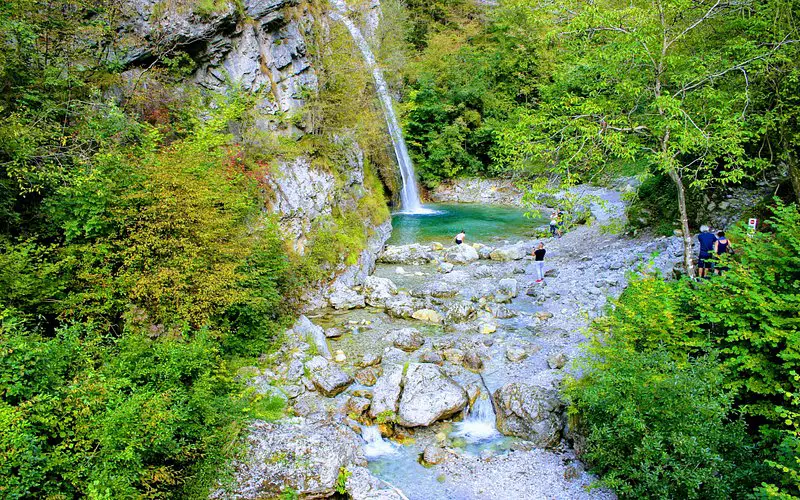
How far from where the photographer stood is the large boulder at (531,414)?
8070mm

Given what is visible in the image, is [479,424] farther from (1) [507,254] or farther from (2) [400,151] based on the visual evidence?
(2) [400,151]

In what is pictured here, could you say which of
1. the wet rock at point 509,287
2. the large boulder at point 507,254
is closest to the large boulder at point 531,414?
the wet rock at point 509,287

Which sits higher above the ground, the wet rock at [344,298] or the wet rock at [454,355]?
the wet rock at [344,298]

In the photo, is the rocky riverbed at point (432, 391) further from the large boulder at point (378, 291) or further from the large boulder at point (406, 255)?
the large boulder at point (406, 255)

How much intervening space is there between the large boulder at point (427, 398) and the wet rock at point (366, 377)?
93cm

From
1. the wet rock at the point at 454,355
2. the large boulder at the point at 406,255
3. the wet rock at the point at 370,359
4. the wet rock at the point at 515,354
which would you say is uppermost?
the large boulder at the point at 406,255

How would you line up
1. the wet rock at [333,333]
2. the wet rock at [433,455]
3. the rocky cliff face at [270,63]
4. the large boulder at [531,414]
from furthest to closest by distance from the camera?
the rocky cliff face at [270,63] → the wet rock at [333,333] → the large boulder at [531,414] → the wet rock at [433,455]

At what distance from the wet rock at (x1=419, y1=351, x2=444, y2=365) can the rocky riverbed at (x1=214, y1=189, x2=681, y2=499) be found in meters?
0.06

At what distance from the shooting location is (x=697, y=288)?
726 cm

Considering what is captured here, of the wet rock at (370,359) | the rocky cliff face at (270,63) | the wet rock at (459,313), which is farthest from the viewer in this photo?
the wet rock at (459,313)

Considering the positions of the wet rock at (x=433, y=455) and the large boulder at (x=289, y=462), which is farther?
the wet rock at (x=433, y=455)

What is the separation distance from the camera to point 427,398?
28.9ft

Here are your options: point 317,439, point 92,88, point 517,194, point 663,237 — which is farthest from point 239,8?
point 517,194

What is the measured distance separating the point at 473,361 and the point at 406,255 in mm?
9659
